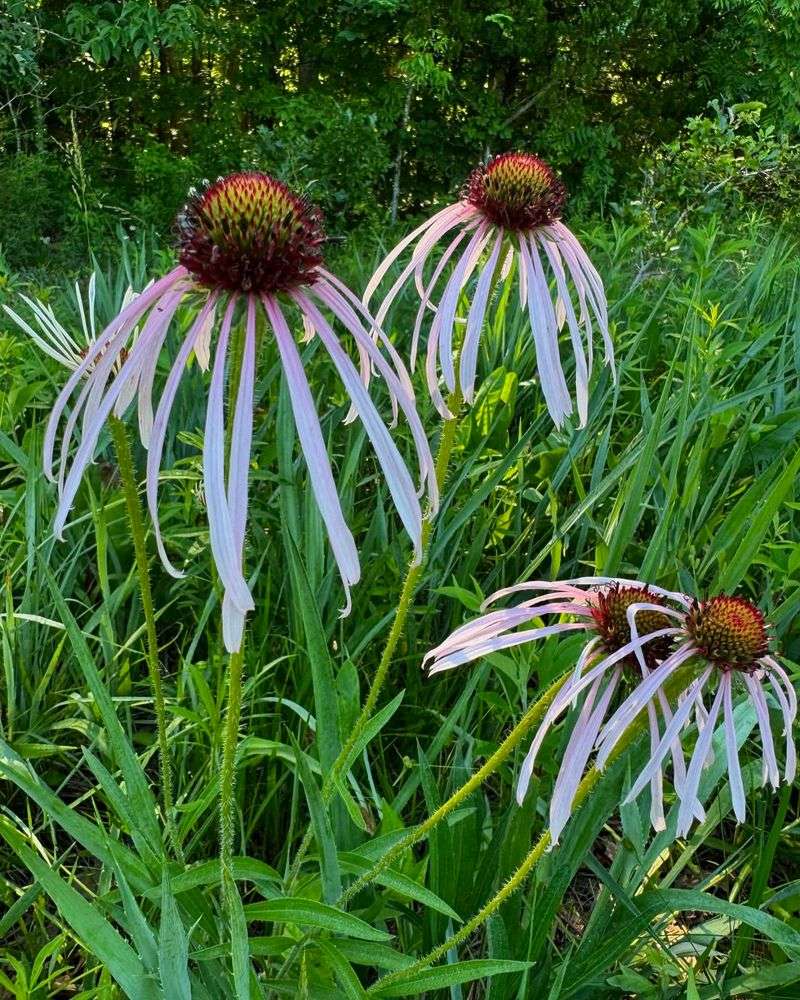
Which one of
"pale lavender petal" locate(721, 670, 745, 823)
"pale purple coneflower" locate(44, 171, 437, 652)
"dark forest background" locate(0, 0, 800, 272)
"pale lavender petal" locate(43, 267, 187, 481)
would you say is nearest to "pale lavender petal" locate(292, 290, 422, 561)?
"pale purple coneflower" locate(44, 171, 437, 652)

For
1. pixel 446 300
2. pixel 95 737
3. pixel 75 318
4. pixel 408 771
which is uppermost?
pixel 446 300

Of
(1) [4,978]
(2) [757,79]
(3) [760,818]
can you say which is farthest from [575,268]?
(2) [757,79]

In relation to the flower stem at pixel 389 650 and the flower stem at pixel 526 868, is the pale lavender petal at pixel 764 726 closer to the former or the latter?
the flower stem at pixel 526 868

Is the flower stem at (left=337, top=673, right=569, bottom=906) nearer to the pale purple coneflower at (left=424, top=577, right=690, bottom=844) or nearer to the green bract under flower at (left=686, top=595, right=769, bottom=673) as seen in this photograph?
the pale purple coneflower at (left=424, top=577, right=690, bottom=844)

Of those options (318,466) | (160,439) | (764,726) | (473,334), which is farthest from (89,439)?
(764,726)

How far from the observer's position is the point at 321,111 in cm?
616

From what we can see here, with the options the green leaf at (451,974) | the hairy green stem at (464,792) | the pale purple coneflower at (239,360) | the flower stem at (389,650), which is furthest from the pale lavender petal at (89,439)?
the green leaf at (451,974)

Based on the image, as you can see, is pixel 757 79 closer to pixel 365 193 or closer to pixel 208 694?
pixel 365 193

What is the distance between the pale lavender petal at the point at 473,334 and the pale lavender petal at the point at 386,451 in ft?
0.72

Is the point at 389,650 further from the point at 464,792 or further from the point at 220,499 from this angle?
the point at 220,499

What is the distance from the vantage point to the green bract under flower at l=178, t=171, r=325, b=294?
690 mm

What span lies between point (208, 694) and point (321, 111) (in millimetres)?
5944

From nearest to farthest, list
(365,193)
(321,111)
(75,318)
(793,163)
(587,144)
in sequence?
(75,318) < (793,163) < (365,193) < (321,111) < (587,144)

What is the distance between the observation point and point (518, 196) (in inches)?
38.7
